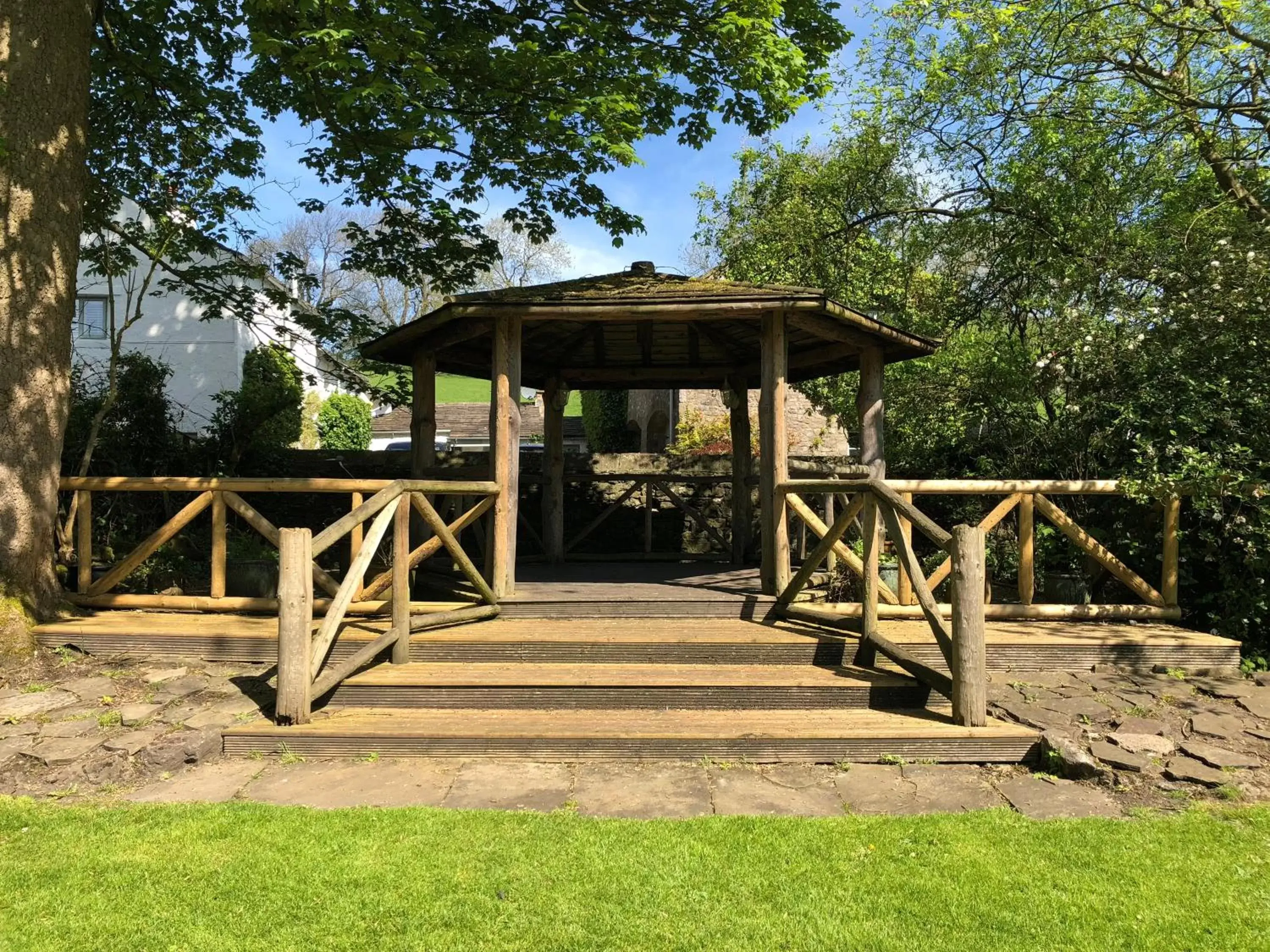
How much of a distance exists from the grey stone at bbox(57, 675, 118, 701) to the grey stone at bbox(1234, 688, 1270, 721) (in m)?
7.43

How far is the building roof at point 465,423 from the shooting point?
30594mm

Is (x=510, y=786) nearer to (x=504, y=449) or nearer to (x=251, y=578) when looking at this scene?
(x=504, y=449)

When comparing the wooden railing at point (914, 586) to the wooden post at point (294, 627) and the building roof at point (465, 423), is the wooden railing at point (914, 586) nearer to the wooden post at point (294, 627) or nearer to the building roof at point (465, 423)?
the wooden post at point (294, 627)

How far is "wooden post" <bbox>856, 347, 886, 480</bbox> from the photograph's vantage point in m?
7.61

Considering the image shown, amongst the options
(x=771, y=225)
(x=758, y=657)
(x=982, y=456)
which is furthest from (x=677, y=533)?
(x=758, y=657)

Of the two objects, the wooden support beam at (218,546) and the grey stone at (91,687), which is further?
the wooden support beam at (218,546)

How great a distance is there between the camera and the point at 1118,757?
4480 millimetres

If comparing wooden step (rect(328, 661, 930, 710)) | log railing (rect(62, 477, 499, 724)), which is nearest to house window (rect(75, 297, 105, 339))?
log railing (rect(62, 477, 499, 724))

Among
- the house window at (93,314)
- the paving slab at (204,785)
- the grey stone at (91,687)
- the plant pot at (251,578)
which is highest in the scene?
the house window at (93,314)

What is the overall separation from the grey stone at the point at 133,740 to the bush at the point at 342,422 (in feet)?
74.9

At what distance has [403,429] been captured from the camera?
116 feet

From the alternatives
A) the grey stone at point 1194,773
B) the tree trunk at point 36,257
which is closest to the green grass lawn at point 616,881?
the grey stone at point 1194,773

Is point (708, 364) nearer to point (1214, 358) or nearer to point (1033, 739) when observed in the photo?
point (1214, 358)

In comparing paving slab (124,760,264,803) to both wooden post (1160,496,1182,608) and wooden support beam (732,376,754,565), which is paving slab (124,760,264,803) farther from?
wooden post (1160,496,1182,608)
